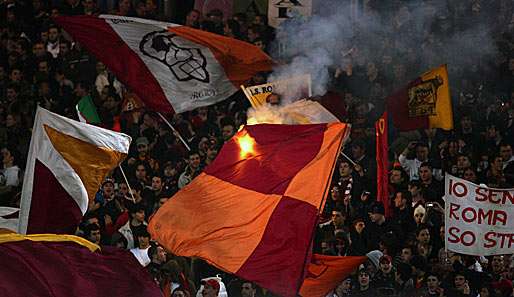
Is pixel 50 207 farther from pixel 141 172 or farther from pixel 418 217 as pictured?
pixel 418 217

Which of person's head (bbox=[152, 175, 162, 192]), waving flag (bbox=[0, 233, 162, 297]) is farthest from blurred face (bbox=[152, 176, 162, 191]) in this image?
waving flag (bbox=[0, 233, 162, 297])

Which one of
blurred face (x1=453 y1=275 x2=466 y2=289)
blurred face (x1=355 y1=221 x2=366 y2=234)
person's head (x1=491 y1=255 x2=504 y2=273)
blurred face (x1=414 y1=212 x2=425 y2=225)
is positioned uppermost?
blurred face (x1=414 y1=212 x2=425 y2=225)

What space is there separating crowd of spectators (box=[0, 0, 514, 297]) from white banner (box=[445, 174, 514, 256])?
212 mm

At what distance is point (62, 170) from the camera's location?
9.12 metres

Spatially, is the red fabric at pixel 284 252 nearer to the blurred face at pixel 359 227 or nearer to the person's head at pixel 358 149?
the blurred face at pixel 359 227

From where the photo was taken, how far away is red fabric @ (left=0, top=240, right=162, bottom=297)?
677 centimetres

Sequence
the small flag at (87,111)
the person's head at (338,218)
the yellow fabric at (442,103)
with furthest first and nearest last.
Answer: the small flag at (87,111), the yellow fabric at (442,103), the person's head at (338,218)

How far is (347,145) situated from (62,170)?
3.56 metres

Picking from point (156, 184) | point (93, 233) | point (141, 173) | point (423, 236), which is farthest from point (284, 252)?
point (141, 173)

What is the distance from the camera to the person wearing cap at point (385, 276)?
33.4ft

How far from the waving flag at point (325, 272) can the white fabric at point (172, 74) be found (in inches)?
104

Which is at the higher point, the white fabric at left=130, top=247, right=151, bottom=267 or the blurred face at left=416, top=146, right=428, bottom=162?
the blurred face at left=416, top=146, right=428, bottom=162

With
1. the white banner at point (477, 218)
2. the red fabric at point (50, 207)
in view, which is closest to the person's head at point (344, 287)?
the white banner at point (477, 218)

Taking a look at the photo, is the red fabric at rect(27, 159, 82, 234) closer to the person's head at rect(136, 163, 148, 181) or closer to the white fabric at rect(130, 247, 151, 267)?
the white fabric at rect(130, 247, 151, 267)
